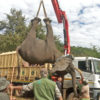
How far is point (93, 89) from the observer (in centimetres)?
798

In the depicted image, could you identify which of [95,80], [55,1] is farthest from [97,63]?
[55,1]

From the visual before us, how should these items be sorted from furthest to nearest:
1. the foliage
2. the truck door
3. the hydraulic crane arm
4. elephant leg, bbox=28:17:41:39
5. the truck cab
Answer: the foliage
the truck door
the truck cab
the hydraulic crane arm
elephant leg, bbox=28:17:41:39

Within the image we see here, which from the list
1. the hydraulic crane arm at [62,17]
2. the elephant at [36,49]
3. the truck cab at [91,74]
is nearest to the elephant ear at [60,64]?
the elephant at [36,49]

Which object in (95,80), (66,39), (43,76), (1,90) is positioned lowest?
(95,80)

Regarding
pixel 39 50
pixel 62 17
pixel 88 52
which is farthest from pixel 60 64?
pixel 88 52

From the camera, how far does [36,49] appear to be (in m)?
4.31

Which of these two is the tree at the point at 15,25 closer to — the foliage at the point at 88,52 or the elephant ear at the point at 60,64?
the foliage at the point at 88,52

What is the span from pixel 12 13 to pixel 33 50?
2450 centimetres

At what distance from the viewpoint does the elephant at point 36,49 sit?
4250 mm

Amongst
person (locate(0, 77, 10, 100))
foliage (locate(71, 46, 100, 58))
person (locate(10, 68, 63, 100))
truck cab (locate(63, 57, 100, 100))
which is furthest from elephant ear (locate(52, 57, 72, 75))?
foliage (locate(71, 46, 100, 58))

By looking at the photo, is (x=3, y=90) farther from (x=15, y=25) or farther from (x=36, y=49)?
(x=15, y=25)

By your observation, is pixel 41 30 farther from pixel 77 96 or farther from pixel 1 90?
pixel 1 90

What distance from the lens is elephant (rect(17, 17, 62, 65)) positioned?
4250 millimetres

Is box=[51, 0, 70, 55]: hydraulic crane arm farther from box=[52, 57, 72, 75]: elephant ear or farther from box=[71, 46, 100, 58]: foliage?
box=[71, 46, 100, 58]: foliage
